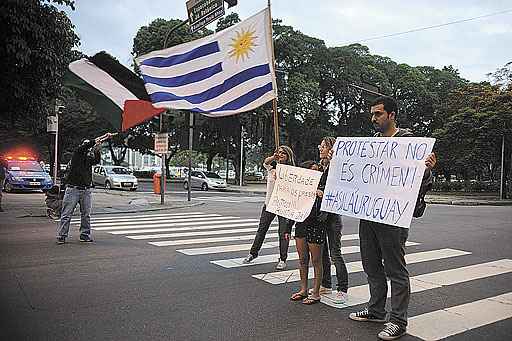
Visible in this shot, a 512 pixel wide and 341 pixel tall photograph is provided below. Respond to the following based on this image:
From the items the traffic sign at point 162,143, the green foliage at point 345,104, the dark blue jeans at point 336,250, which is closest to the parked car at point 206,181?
the green foliage at point 345,104

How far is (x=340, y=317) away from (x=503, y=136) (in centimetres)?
3117

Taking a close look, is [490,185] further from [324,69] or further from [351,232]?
[351,232]

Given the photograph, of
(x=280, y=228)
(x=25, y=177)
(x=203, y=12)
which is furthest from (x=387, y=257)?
(x=25, y=177)

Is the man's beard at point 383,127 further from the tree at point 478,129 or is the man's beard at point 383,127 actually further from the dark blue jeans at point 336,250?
the tree at point 478,129

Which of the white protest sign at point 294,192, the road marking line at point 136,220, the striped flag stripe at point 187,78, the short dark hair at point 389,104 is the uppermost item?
the striped flag stripe at point 187,78

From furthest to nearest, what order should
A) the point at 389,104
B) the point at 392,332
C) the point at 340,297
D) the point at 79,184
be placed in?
the point at 79,184 → the point at 340,297 → the point at 389,104 → the point at 392,332

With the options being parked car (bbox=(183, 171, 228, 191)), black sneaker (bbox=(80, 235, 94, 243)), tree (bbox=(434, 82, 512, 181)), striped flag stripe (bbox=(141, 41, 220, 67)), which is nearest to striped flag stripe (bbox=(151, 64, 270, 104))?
striped flag stripe (bbox=(141, 41, 220, 67))

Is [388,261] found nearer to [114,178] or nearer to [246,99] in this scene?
[246,99]

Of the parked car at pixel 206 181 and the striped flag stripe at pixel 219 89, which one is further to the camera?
the parked car at pixel 206 181

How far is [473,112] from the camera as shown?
33438 mm

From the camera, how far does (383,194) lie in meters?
4.61

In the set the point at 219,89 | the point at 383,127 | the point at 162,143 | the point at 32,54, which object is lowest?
the point at 383,127

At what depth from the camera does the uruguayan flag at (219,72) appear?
22.1 ft

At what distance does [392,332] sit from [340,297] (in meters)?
1.20
